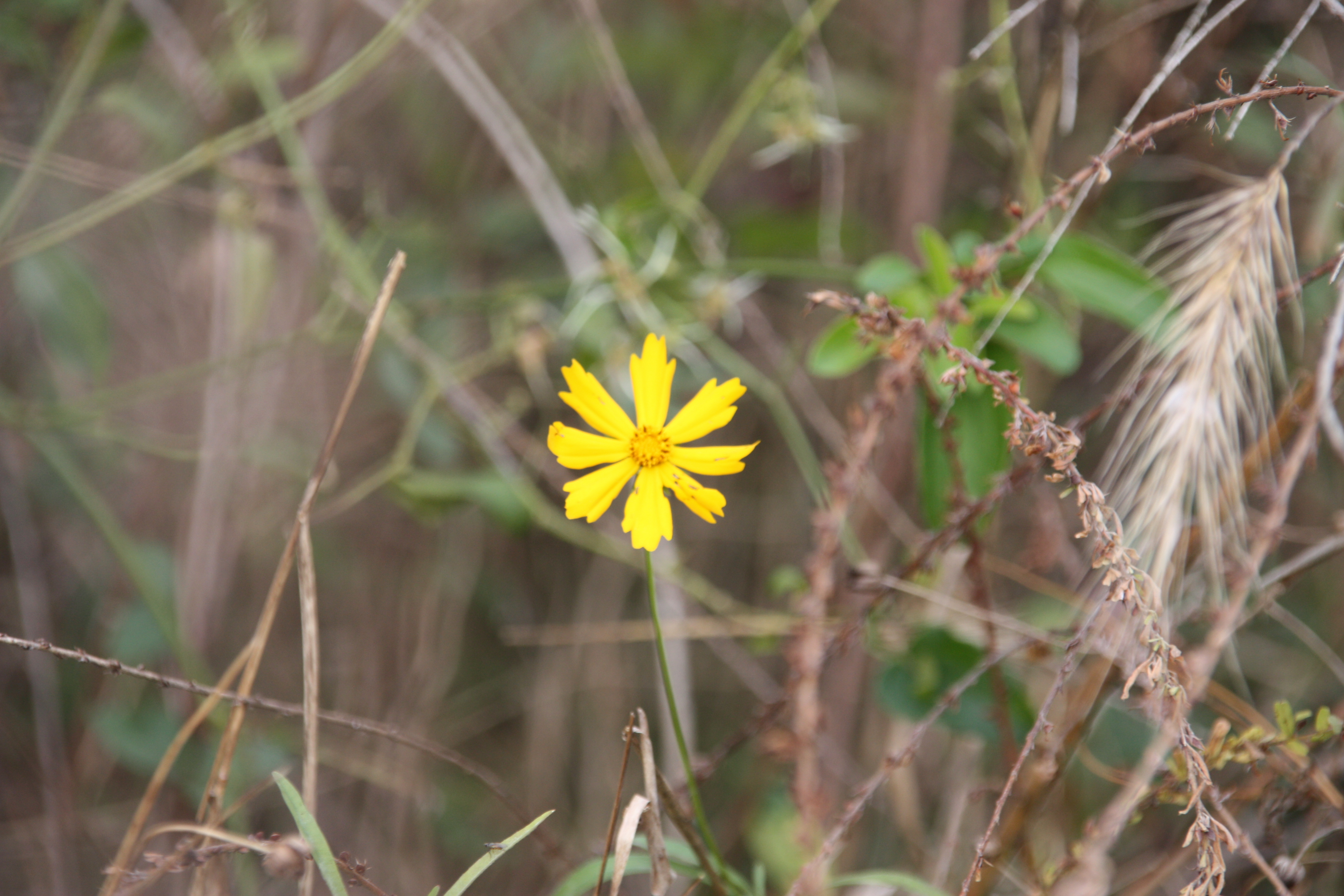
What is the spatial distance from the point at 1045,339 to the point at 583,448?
24.2 inches

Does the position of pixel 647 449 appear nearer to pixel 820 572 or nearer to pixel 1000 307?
pixel 820 572

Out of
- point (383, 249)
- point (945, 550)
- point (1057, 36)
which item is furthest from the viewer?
point (383, 249)

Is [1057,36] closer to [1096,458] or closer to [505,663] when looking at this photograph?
[1096,458]

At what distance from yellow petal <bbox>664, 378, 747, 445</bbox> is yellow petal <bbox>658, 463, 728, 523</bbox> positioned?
4cm

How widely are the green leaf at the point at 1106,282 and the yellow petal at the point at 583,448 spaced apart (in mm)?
610

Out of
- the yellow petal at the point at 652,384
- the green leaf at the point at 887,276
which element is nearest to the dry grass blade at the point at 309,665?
the yellow petal at the point at 652,384

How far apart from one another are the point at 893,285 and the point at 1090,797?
3.64 feet

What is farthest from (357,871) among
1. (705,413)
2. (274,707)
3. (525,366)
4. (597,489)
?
(525,366)

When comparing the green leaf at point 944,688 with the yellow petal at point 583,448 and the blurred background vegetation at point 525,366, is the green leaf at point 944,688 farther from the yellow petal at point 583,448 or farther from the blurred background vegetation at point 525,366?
the yellow petal at point 583,448

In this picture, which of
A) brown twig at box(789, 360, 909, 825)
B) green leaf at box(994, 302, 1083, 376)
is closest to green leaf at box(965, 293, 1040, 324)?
green leaf at box(994, 302, 1083, 376)

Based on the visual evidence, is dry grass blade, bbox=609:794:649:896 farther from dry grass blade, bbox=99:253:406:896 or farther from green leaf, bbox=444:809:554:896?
dry grass blade, bbox=99:253:406:896

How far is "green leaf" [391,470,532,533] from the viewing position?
4.85 feet

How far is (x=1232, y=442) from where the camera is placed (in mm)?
1114

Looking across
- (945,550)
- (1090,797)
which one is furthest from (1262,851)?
(945,550)
